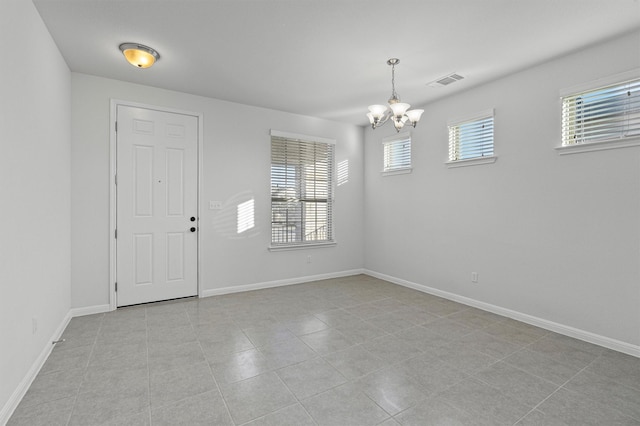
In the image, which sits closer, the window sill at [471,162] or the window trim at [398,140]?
the window sill at [471,162]

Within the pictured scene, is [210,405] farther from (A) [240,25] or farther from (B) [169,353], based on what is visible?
(A) [240,25]

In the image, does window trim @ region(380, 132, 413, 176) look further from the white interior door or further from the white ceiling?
the white interior door

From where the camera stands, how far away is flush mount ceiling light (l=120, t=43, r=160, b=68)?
2.89 metres

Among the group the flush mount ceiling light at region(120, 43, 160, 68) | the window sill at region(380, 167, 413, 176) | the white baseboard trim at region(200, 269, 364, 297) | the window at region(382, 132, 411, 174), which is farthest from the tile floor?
the flush mount ceiling light at region(120, 43, 160, 68)

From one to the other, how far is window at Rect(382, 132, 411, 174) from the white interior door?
2.95 meters

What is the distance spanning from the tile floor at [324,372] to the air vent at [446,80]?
2.71 m

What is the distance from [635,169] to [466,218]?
5.36 ft

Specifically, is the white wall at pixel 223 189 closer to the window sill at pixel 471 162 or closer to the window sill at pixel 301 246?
the window sill at pixel 301 246

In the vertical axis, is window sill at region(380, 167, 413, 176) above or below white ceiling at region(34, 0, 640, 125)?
below

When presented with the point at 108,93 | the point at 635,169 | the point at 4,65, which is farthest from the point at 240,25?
the point at 635,169

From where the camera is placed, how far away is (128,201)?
3801 millimetres

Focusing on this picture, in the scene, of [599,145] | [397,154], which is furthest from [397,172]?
[599,145]

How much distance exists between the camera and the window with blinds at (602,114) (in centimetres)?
266

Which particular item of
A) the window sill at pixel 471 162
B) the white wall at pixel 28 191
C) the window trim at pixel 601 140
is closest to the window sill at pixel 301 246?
the window sill at pixel 471 162
